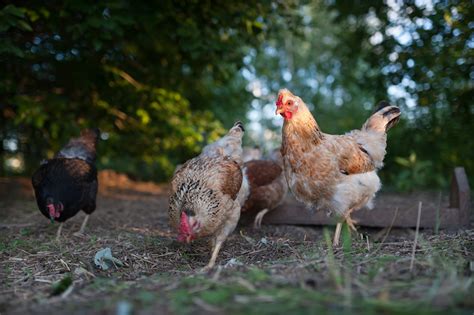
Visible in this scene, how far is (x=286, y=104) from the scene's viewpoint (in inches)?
163

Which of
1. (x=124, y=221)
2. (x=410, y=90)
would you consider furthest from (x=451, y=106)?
(x=124, y=221)

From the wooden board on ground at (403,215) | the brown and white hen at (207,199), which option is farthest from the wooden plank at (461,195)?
the brown and white hen at (207,199)

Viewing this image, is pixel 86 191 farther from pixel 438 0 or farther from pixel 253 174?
pixel 438 0

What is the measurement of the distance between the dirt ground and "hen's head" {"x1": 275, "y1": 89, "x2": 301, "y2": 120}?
1.30 meters

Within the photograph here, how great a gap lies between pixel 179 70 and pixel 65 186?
3538 mm

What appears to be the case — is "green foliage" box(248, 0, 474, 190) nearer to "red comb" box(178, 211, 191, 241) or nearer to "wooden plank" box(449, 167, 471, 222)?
"wooden plank" box(449, 167, 471, 222)

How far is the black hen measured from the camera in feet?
16.5

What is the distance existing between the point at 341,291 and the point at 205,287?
76 centimetres

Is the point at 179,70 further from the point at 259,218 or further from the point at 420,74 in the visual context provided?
the point at 420,74

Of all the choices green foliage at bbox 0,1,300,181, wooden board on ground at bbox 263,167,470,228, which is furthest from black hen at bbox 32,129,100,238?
wooden board on ground at bbox 263,167,470,228

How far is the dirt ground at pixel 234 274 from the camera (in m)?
2.06

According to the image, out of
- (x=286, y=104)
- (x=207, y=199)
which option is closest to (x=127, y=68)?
(x=286, y=104)

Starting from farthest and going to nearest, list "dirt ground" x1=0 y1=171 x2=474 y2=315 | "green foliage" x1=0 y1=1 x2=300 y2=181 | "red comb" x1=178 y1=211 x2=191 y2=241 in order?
"green foliage" x1=0 y1=1 x2=300 y2=181
"red comb" x1=178 y1=211 x2=191 y2=241
"dirt ground" x1=0 y1=171 x2=474 y2=315

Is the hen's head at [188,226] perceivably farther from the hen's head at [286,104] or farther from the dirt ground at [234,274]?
the hen's head at [286,104]
